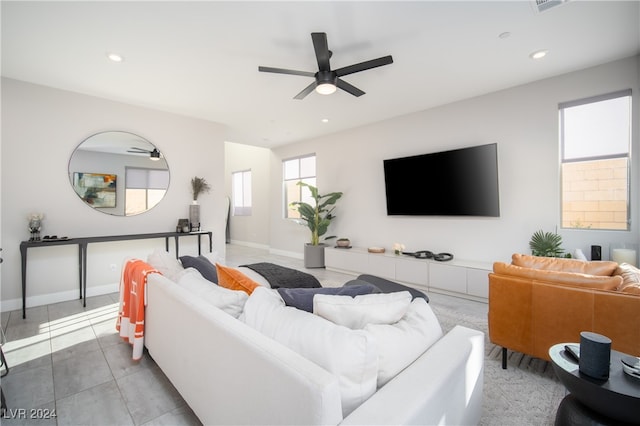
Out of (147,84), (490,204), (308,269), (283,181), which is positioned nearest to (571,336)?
(490,204)

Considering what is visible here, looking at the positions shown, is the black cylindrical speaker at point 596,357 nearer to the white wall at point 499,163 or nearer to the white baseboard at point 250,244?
the white wall at point 499,163

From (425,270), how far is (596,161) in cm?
240

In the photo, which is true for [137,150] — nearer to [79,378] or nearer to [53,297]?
[53,297]

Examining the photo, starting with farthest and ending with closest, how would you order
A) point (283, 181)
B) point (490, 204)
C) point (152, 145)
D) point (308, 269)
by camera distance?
point (283, 181) → point (308, 269) → point (152, 145) → point (490, 204)

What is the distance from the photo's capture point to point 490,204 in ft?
12.9

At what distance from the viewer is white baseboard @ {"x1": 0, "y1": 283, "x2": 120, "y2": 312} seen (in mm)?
3381

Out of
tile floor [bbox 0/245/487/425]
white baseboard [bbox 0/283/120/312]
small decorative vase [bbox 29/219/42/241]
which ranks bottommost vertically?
tile floor [bbox 0/245/487/425]

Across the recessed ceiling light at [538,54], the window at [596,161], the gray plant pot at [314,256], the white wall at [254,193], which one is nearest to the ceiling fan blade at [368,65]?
the recessed ceiling light at [538,54]

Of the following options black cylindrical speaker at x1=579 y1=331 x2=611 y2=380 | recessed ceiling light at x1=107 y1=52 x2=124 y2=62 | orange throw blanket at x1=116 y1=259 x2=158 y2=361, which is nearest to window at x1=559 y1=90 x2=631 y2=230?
black cylindrical speaker at x1=579 y1=331 x2=611 y2=380

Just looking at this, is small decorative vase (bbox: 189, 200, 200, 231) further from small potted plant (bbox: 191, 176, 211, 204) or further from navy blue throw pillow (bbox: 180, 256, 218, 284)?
navy blue throw pillow (bbox: 180, 256, 218, 284)

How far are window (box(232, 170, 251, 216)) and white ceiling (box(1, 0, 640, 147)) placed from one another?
4752 mm

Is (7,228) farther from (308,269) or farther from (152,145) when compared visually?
(308,269)

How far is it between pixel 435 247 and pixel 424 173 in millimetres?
1224

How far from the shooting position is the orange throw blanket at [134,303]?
2145 millimetres
